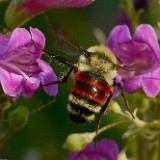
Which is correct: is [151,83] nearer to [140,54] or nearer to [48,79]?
[140,54]

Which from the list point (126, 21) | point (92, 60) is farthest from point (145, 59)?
point (126, 21)

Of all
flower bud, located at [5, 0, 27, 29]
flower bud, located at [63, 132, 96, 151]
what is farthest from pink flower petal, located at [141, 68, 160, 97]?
flower bud, located at [5, 0, 27, 29]

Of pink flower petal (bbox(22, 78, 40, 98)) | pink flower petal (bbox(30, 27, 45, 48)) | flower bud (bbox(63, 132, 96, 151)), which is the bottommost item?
flower bud (bbox(63, 132, 96, 151))

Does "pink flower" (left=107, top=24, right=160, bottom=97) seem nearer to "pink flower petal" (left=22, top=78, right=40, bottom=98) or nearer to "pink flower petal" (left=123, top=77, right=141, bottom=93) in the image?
"pink flower petal" (left=123, top=77, right=141, bottom=93)

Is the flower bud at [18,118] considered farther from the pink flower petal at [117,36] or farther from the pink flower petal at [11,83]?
the pink flower petal at [117,36]

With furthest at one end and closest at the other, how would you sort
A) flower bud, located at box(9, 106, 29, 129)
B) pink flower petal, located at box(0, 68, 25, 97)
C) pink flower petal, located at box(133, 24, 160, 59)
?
flower bud, located at box(9, 106, 29, 129) < pink flower petal, located at box(133, 24, 160, 59) < pink flower petal, located at box(0, 68, 25, 97)

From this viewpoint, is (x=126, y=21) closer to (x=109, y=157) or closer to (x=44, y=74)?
(x=109, y=157)

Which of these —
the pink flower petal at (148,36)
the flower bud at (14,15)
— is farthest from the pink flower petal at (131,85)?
the flower bud at (14,15)
